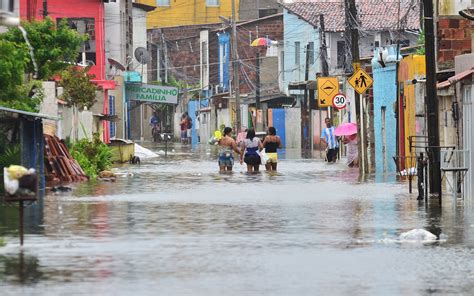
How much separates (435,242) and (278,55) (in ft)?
250

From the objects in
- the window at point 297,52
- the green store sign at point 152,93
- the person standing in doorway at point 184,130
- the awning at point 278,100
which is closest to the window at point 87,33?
the green store sign at point 152,93

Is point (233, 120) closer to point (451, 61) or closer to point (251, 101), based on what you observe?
point (251, 101)

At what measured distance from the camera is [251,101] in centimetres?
9544

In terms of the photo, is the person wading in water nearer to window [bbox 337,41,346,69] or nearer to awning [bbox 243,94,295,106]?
window [bbox 337,41,346,69]

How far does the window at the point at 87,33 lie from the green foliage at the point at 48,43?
23.0 metres

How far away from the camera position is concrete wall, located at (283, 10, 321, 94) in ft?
279

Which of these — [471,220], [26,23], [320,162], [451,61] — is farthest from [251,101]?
[471,220]

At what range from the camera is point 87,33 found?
6969cm

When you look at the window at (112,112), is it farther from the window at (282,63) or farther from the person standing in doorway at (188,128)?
the person standing in doorway at (188,128)

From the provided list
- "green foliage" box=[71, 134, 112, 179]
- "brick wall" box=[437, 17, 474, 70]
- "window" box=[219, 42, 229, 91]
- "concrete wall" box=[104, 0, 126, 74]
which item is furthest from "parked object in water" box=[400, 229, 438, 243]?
"window" box=[219, 42, 229, 91]

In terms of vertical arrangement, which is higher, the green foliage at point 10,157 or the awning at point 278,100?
the awning at point 278,100

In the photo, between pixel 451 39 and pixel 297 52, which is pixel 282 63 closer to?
pixel 297 52

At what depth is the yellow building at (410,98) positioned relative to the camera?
39.0m

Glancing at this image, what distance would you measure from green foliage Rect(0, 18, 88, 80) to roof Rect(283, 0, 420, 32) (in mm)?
31562
